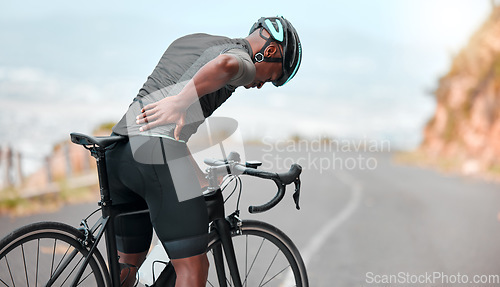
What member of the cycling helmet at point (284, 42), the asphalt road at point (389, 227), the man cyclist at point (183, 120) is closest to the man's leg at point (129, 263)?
the man cyclist at point (183, 120)

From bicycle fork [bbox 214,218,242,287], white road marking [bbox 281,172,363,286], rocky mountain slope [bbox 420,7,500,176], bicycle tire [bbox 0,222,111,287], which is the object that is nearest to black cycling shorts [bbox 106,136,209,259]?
bicycle fork [bbox 214,218,242,287]

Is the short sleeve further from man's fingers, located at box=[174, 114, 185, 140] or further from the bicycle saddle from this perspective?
the bicycle saddle

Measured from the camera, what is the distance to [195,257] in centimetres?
246

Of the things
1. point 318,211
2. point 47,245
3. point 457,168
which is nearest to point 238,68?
point 47,245

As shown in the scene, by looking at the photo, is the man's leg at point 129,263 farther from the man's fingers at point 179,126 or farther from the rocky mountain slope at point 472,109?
the rocky mountain slope at point 472,109

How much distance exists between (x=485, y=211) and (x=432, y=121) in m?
11.9

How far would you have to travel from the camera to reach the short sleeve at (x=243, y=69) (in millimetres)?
2266

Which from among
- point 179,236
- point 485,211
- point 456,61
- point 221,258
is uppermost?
point 456,61

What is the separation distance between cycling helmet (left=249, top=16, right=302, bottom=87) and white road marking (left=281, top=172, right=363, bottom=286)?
45.4 inches

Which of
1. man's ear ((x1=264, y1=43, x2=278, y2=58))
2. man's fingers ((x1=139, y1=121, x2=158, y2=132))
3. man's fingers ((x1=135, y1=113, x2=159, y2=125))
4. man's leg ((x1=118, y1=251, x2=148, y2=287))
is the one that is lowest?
man's leg ((x1=118, y1=251, x2=148, y2=287))

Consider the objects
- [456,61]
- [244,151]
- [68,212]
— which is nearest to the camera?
[244,151]

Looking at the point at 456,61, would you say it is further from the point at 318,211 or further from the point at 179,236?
the point at 179,236

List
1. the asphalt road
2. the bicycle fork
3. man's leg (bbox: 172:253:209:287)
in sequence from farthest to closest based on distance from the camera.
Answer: the asphalt road → the bicycle fork → man's leg (bbox: 172:253:209:287)

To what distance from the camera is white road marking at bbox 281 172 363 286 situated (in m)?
5.66
